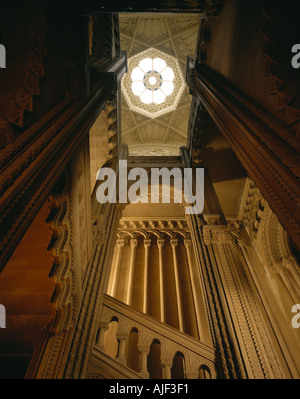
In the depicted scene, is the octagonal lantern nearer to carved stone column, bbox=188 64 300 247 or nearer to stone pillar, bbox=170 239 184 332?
stone pillar, bbox=170 239 184 332

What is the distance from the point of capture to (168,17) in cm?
1023

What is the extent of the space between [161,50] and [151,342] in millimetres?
11662

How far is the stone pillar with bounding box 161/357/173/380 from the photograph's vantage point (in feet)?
10.3

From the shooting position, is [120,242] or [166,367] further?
[120,242]

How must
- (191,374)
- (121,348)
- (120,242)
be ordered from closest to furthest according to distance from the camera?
(191,374) < (121,348) < (120,242)

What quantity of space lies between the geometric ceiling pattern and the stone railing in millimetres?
7833

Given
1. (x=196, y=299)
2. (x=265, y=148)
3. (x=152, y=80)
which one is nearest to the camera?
(x=265, y=148)

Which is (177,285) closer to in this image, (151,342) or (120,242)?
(120,242)

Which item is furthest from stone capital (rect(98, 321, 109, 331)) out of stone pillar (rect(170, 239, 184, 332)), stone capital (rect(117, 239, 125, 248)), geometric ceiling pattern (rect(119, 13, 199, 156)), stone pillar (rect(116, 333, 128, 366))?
geometric ceiling pattern (rect(119, 13, 199, 156))

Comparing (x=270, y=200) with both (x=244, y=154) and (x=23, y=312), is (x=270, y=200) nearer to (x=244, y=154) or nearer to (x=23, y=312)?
(x=244, y=154)

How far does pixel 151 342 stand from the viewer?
3514mm

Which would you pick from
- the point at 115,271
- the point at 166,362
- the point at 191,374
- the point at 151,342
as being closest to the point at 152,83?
the point at 115,271
